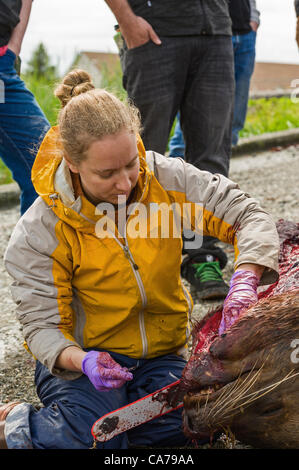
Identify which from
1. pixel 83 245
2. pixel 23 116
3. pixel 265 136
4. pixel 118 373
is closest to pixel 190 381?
pixel 118 373

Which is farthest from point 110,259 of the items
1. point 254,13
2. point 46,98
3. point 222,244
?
point 46,98

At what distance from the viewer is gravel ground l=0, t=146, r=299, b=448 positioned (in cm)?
297

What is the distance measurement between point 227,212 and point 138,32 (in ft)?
5.13

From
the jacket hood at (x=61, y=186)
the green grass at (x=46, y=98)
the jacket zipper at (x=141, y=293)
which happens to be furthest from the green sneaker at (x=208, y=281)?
the green grass at (x=46, y=98)

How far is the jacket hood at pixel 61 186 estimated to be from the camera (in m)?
2.34

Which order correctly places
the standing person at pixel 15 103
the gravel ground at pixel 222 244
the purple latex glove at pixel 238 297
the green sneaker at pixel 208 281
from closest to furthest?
the purple latex glove at pixel 238 297
the gravel ground at pixel 222 244
the standing person at pixel 15 103
the green sneaker at pixel 208 281

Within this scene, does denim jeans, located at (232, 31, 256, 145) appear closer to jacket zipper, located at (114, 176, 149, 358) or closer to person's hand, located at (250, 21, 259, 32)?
person's hand, located at (250, 21, 259, 32)

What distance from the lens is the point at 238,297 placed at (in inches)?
79.3

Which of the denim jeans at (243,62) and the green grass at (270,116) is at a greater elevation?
the denim jeans at (243,62)

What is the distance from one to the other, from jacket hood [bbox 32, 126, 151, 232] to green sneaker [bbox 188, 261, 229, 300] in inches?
52.6

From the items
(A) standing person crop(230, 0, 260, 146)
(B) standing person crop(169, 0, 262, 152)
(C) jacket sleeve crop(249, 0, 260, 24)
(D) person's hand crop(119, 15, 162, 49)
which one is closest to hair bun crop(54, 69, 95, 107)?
(D) person's hand crop(119, 15, 162, 49)

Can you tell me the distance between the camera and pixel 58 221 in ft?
7.81

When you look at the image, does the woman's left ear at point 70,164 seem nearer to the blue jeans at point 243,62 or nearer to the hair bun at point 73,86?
the hair bun at point 73,86
